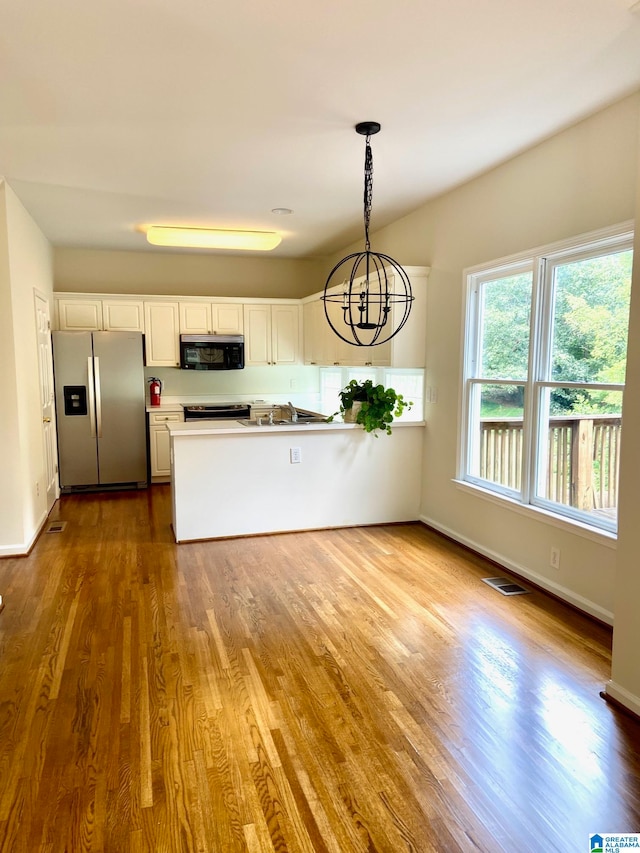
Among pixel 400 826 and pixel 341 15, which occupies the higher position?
pixel 341 15

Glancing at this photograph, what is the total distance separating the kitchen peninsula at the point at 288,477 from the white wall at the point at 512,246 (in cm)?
28

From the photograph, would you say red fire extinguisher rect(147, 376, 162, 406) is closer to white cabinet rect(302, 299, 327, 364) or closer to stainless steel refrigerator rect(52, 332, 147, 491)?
stainless steel refrigerator rect(52, 332, 147, 491)

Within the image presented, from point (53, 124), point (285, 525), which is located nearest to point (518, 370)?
point (285, 525)

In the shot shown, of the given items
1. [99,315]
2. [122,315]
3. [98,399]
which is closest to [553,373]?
[98,399]

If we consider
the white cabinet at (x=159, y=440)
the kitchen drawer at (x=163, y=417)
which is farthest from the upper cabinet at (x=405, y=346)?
the white cabinet at (x=159, y=440)

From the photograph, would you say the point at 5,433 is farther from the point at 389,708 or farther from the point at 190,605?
the point at 389,708

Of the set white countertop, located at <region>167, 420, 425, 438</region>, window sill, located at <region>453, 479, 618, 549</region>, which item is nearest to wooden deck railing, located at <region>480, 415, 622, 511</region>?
window sill, located at <region>453, 479, 618, 549</region>

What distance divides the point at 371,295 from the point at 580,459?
1691 mm

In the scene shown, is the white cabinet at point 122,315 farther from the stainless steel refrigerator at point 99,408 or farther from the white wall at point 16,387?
the white wall at point 16,387

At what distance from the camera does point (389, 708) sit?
7.59 ft

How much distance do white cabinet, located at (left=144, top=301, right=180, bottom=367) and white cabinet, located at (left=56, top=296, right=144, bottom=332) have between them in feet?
0.32

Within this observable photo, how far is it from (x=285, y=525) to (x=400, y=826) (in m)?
3.03

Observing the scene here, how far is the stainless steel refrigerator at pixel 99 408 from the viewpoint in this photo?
5961 mm

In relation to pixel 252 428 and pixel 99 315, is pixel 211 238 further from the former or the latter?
pixel 252 428
